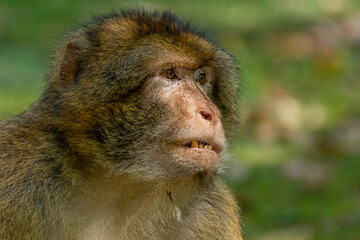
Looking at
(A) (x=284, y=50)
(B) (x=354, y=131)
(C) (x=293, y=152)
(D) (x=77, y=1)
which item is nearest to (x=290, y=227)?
(C) (x=293, y=152)

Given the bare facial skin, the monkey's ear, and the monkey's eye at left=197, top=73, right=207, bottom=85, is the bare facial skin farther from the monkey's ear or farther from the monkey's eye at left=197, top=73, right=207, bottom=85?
the monkey's ear

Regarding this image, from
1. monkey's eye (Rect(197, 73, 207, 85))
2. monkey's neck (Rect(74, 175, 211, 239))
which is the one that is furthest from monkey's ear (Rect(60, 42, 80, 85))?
monkey's eye (Rect(197, 73, 207, 85))

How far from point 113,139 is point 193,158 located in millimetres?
550

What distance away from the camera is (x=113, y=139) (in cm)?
597

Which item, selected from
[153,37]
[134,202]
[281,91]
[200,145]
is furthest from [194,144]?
[281,91]

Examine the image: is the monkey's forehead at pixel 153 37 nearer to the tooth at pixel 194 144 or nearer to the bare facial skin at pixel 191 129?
the bare facial skin at pixel 191 129

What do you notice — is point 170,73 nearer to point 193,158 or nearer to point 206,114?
point 206,114

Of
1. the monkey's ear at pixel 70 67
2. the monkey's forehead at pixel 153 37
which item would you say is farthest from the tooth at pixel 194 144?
the monkey's ear at pixel 70 67

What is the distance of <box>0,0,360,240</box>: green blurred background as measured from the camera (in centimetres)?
963

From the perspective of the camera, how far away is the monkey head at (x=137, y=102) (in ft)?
19.0

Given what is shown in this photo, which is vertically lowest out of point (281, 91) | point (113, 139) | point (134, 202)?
point (281, 91)

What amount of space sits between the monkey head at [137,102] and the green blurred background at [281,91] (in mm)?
672

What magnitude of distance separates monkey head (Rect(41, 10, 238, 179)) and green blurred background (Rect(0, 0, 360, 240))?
672mm

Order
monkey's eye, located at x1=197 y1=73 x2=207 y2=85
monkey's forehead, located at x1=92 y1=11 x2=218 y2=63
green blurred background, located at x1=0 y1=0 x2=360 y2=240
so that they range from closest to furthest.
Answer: monkey's forehead, located at x1=92 y1=11 x2=218 y2=63 < monkey's eye, located at x1=197 y1=73 x2=207 y2=85 < green blurred background, located at x1=0 y1=0 x2=360 y2=240
